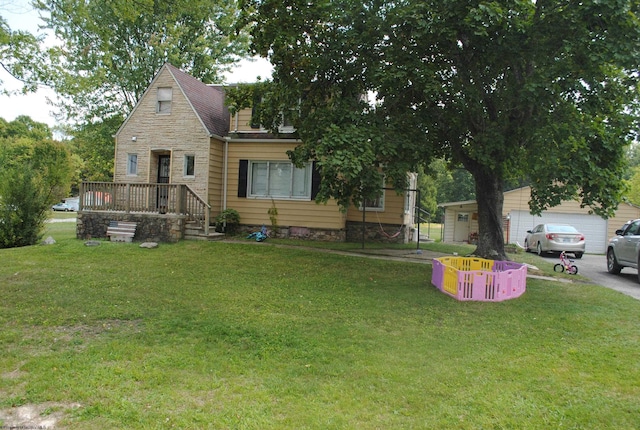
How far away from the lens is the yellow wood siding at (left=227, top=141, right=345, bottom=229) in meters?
15.6

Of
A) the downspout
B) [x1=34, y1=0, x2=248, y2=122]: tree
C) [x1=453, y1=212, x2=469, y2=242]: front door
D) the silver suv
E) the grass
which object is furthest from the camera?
[x1=453, y1=212, x2=469, y2=242]: front door

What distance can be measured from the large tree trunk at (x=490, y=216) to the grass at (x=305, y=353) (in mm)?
2384

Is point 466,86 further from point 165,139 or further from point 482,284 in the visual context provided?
point 165,139

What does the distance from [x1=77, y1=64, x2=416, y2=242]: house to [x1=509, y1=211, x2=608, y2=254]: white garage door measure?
1092cm

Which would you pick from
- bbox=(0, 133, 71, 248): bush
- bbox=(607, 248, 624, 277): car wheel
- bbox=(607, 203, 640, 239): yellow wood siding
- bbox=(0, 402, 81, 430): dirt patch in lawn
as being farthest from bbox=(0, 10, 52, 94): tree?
bbox=(607, 203, 640, 239): yellow wood siding

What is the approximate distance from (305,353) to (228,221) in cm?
1130

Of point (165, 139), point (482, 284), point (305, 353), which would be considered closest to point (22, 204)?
point (165, 139)

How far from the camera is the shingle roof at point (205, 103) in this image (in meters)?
16.1

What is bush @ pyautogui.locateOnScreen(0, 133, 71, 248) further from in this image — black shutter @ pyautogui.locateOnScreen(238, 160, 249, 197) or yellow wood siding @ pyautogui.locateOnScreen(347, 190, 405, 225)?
yellow wood siding @ pyautogui.locateOnScreen(347, 190, 405, 225)

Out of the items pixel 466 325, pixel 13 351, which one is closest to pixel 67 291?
pixel 13 351

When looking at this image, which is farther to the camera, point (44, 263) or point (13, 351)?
point (44, 263)

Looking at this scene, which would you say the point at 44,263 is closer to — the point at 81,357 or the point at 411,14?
the point at 81,357

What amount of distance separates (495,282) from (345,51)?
6092 mm

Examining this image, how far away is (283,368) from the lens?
4.41m
